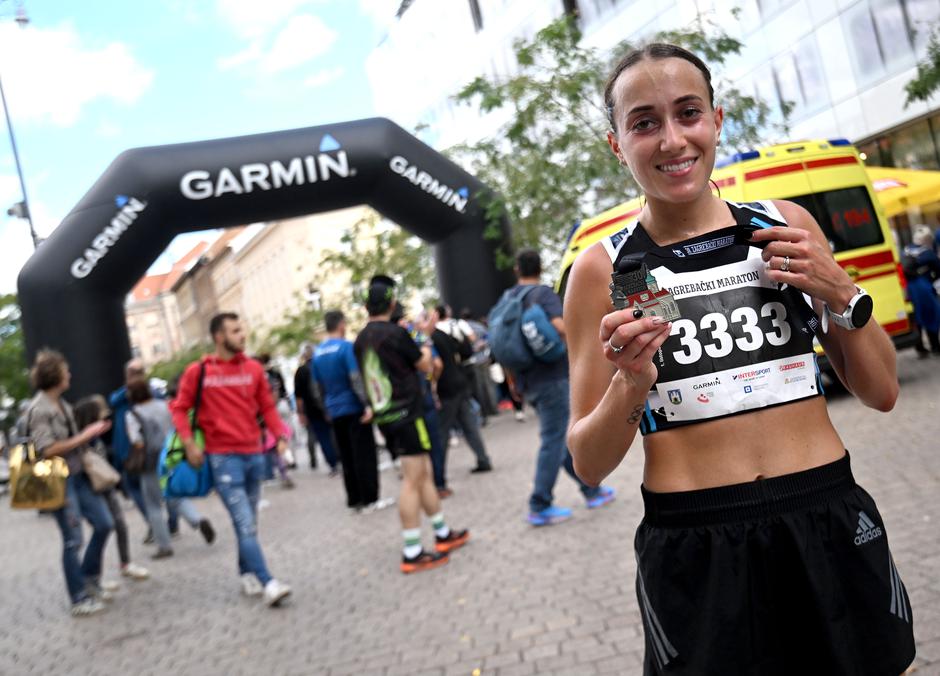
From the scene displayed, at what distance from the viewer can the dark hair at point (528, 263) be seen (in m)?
7.86

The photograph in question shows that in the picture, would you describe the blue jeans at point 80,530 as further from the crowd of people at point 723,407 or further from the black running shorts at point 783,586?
the black running shorts at point 783,586

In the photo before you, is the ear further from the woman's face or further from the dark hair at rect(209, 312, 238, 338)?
the dark hair at rect(209, 312, 238, 338)

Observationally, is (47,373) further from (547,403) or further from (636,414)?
(636,414)

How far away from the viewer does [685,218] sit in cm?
219

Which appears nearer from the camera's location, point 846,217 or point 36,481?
point 36,481

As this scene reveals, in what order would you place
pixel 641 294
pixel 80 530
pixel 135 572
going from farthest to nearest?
pixel 135 572
pixel 80 530
pixel 641 294

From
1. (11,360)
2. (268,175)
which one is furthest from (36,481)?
(11,360)

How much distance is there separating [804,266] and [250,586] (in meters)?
6.12

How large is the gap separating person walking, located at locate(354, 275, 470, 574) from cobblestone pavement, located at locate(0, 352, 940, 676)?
0.77 feet

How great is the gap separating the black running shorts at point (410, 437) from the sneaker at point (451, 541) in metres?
0.77

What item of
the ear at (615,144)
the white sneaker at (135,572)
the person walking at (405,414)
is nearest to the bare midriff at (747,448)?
the ear at (615,144)

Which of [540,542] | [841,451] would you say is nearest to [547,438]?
[540,542]

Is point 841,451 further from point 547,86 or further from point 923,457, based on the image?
point 547,86

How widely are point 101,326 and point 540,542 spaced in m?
9.70
